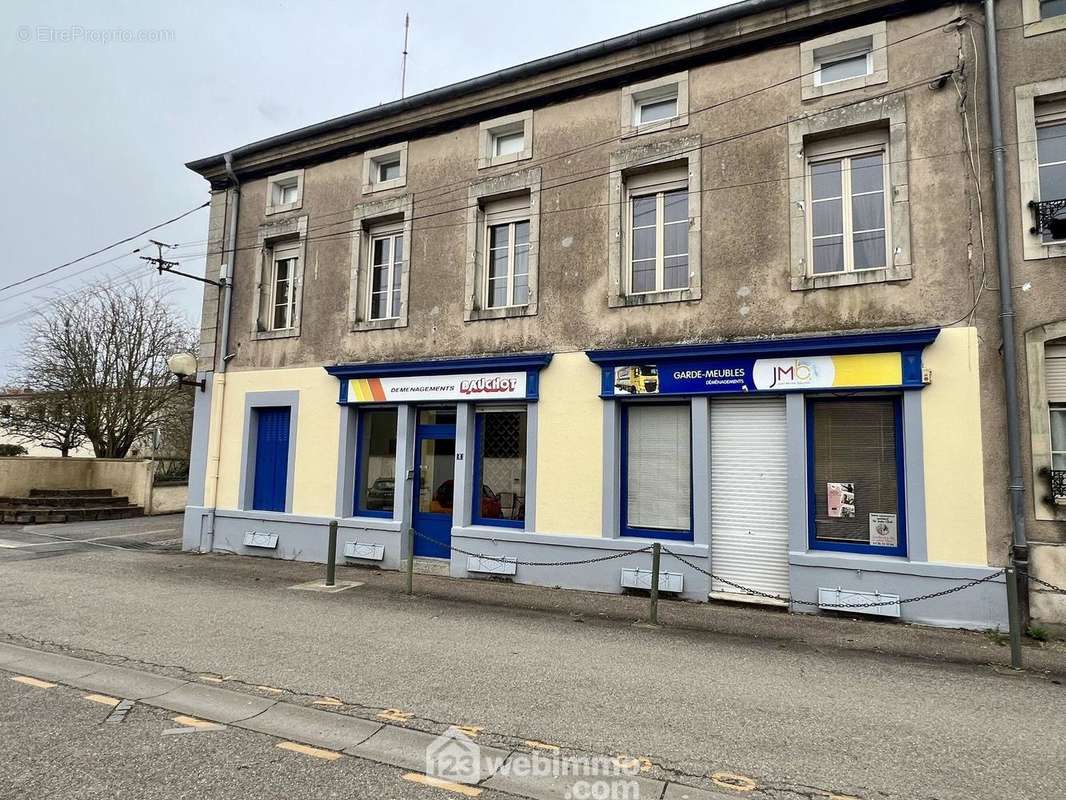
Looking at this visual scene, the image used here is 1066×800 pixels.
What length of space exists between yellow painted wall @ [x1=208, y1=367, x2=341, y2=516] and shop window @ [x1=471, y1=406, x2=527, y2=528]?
2.85 meters

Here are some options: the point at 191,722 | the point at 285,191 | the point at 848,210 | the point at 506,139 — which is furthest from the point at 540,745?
the point at 285,191

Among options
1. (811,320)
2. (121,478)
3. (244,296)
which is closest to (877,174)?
(811,320)

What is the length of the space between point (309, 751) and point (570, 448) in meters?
6.22

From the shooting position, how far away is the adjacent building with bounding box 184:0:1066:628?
7.62m

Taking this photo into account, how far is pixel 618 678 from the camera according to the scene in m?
5.49

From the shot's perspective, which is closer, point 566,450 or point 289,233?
point 566,450

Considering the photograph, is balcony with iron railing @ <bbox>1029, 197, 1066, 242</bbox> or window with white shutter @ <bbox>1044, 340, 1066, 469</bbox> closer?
window with white shutter @ <bbox>1044, 340, 1066, 469</bbox>

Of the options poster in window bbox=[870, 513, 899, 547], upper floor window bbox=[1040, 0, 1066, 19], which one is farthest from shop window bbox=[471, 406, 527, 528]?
upper floor window bbox=[1040, 0, 1066, 19]

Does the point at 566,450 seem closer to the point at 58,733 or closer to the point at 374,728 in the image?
the point at 374,728

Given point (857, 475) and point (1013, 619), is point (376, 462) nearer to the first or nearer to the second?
point (857, 475)

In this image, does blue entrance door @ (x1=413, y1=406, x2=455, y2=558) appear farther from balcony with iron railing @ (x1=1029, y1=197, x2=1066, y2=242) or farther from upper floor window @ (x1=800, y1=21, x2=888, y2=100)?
balcony with iron railing @ (x1=1029, y1=197, x2=1066, y2=242)

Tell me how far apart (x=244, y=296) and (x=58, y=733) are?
10.4 m

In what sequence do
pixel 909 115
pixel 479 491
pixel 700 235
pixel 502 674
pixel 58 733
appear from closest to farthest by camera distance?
pixel 58 733, pixel 502 674, pixel 909 115, pixel 700 235, pixel 479 491

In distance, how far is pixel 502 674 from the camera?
18.2 feet
